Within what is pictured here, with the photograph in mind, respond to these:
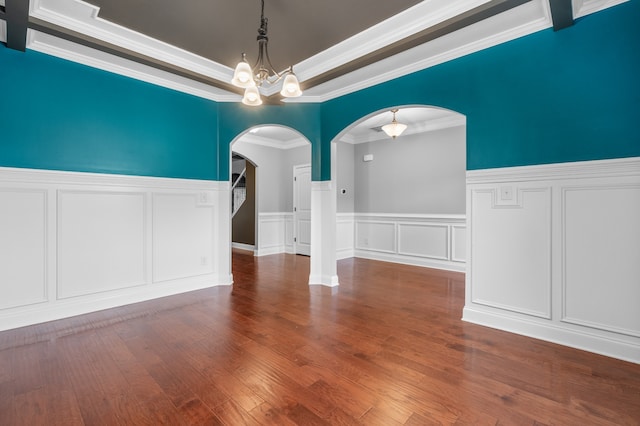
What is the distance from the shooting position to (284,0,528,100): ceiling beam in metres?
2.45

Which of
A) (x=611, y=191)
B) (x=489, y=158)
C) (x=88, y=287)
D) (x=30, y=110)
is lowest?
(x=88, y=287)

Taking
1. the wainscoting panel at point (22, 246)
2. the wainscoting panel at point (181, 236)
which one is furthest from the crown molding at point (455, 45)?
the wainscoting panel at point (22, 246)

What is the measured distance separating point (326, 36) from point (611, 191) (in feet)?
9.51

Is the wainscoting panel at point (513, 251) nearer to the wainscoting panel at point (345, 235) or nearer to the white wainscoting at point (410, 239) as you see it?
the white wainscoting at point (410, 239)

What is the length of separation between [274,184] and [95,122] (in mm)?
4450

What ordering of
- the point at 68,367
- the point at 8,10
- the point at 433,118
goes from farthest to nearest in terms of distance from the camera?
the point at 433,118, the point at 8,10, the point at 68,367

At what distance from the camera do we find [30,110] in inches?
118

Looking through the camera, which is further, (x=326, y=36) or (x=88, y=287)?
(x=88, y=287)

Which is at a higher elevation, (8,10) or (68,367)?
(8,10)

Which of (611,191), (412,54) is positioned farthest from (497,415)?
(412,54)

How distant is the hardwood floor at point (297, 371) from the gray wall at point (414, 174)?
2.75 meters

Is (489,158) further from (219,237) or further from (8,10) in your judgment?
(8,10)

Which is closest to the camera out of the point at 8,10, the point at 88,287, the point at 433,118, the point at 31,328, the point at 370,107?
the point at 8,10

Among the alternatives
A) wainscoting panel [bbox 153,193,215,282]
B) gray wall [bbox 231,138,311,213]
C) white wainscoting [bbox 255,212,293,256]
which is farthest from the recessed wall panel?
wainscoting panel [bbox 153,193,215,282]
